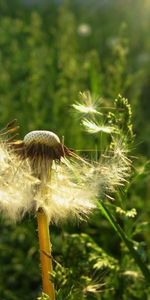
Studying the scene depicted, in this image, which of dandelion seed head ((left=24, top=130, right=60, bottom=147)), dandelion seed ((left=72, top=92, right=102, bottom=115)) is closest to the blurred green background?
dandelion seed ((left=72, top=92, right=102, bottom=115))

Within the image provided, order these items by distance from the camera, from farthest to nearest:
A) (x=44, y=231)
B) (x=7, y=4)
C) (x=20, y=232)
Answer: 1. (x=7, y=4)
2. (x=20, y=232)
3. (x=44, y=231)

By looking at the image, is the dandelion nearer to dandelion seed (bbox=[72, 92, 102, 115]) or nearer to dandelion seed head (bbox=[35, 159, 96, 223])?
dandelion seed head (bbox=[35, 159, 96, 223])

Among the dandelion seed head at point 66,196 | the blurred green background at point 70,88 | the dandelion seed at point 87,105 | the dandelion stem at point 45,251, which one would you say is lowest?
the dandelion stem at point 45,251

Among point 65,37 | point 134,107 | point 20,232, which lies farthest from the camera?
point 65,37

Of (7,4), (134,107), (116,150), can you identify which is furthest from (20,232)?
(7,4)

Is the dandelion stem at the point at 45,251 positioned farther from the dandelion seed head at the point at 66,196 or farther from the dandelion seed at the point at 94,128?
the dandelion seed at the point at 94,128

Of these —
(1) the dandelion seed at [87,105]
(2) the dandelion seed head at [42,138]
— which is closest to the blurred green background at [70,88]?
(1) the dandelion seed at [87,105]

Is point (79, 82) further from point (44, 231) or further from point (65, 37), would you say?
point (44, 231)
